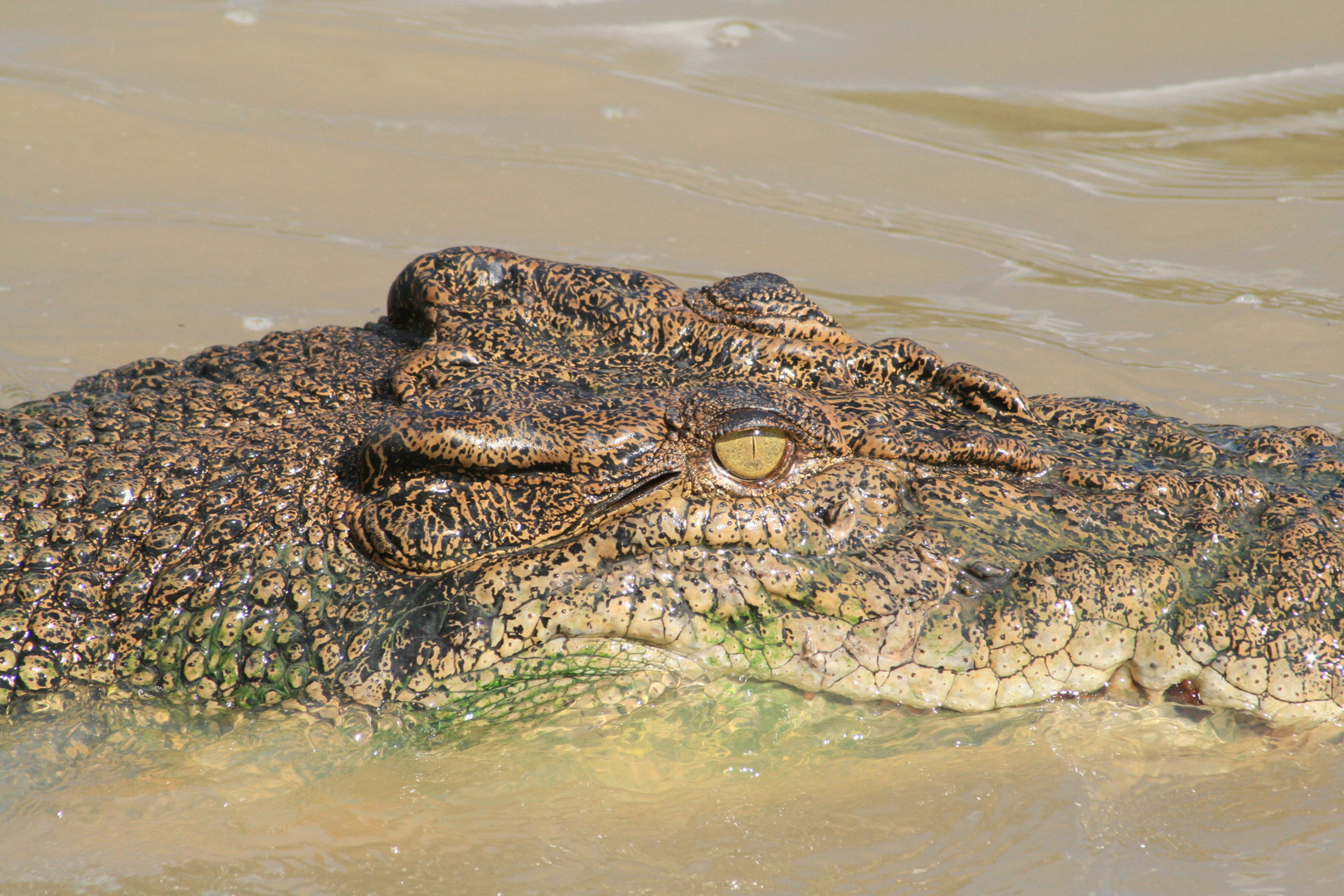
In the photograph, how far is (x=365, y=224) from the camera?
638 cm

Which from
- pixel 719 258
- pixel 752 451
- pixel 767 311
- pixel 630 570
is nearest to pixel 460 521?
pixel 630 570

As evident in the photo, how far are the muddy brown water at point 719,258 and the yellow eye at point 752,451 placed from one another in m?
0.57

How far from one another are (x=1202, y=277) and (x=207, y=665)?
5.62 meters

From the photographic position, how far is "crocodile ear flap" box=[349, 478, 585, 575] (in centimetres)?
276

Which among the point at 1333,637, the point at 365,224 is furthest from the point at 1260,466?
the point at 365,224

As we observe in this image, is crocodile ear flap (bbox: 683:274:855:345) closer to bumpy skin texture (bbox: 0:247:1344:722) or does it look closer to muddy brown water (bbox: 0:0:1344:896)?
Result: bumpy skin texture (bbox: 0:247:1344:722)

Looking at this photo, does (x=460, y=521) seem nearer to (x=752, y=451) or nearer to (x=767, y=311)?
(x=752, y=451)

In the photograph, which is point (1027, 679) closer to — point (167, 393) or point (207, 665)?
point (207, 665)

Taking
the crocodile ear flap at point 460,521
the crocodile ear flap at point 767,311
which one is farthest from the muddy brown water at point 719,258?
the crocodile ear flap at point 767,311

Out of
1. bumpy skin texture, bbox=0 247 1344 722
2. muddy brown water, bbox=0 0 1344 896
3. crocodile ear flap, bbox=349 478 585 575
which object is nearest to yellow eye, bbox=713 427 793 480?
bumpy skin texture, bbox=0 247 1344 722

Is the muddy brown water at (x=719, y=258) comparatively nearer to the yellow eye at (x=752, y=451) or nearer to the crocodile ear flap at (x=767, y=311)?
the yellow eye at (x=752, y=451)

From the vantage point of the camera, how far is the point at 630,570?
9.20ft

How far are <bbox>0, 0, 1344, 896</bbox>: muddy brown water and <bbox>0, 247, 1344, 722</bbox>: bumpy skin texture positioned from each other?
16 cm

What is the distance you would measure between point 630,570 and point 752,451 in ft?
1.43
